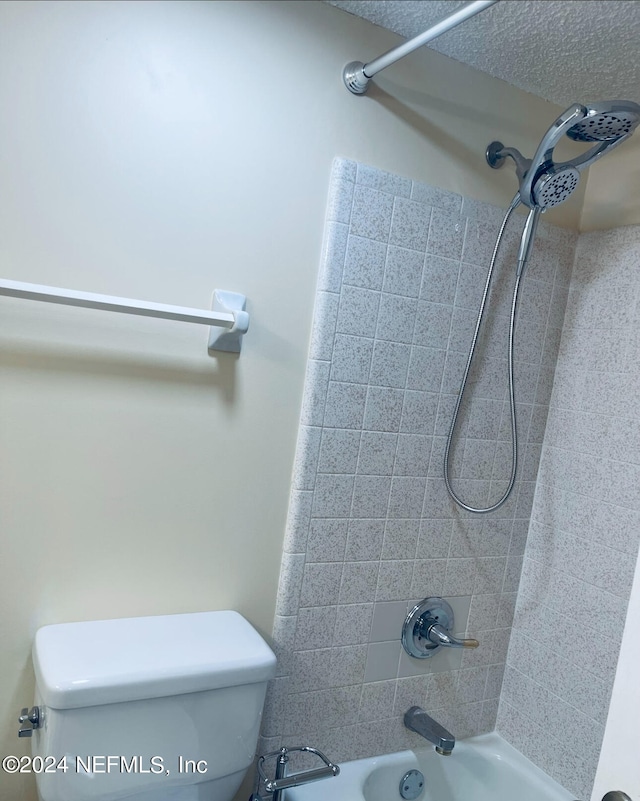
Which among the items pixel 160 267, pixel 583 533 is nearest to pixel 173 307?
pixel 160 267

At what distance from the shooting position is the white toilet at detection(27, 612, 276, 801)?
113 centimetres

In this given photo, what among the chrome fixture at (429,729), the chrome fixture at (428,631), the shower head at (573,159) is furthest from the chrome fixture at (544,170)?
the chrome fixture at (429,729)

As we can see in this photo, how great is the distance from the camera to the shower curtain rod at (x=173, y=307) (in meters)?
1.12

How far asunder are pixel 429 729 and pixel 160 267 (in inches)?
53.1

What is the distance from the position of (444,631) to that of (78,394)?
1.12 metres

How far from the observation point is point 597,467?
170 centimetres

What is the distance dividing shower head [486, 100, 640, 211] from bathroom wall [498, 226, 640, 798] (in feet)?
1.01

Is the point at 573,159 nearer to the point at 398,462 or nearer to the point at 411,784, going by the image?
the point at 398,462

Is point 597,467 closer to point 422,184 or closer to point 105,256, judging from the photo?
point 422,184

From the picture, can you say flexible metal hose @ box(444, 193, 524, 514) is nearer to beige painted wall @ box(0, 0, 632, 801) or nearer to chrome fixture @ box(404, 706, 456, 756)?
beige painted wall @ box(0, 0, 632, 801)

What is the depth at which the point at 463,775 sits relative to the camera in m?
1.78

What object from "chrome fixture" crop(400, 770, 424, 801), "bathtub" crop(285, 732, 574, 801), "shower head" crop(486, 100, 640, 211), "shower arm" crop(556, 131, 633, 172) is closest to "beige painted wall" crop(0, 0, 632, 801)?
"shower head" crop(486, 100, 640, 211)

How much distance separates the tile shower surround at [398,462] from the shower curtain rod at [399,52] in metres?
0.18

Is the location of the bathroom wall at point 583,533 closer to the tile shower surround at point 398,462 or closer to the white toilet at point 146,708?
the tile shower surround at point 398,462
